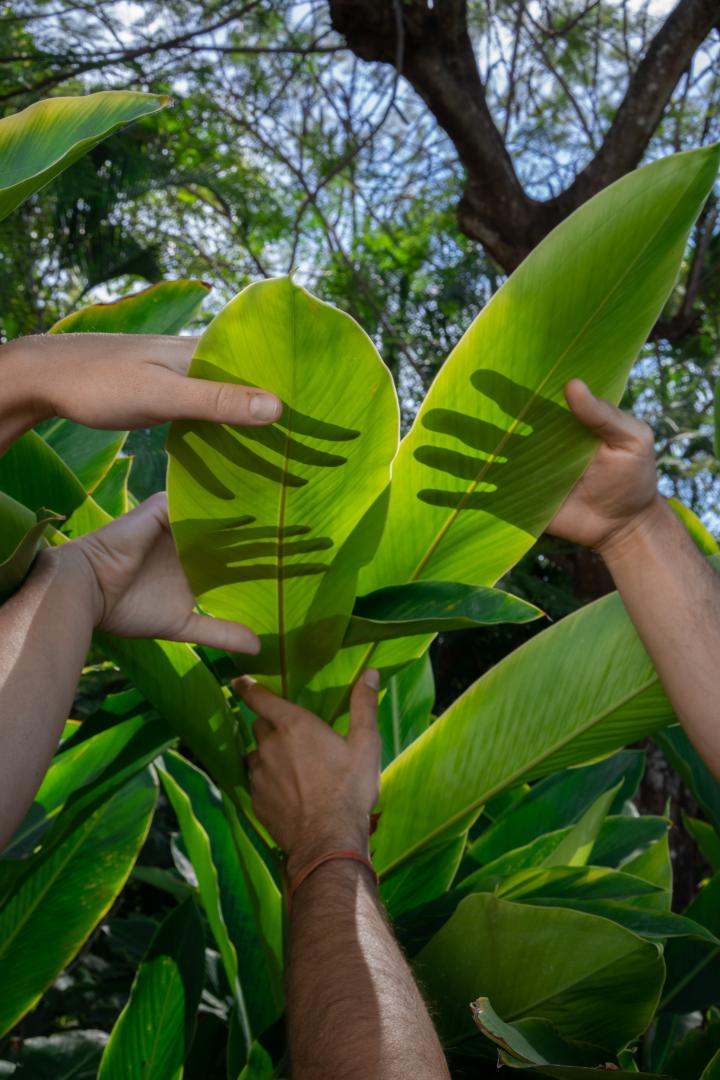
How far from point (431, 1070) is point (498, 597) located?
0.32 meters

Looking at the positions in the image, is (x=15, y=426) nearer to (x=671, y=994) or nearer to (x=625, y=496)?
(x=625, y=496)

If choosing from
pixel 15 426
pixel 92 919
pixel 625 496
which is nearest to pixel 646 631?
pixel 625 496

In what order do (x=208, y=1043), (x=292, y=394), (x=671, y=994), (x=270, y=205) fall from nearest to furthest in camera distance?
1. (x=292, y=394)
2. (x=671, y=994)
3. (x=208, y=1043)
4. (x=270, y=205)

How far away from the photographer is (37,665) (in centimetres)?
63

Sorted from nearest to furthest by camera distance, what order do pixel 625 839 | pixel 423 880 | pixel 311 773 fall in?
1. pixel 311 773
2. pixel 423 880
3. pixel 625 839

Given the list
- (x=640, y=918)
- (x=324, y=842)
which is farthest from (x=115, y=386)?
(x=640, y=918)

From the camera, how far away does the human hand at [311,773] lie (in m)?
0.81

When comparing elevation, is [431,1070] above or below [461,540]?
below

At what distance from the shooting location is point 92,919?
113 cm

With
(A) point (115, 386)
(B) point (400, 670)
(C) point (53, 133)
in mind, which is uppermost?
(C) point (53, 133)

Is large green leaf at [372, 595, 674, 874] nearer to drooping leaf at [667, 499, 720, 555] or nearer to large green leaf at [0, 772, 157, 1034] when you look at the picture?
drooping leaf at [667, 499, 720, 555]

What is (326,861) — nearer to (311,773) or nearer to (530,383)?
(311,773)

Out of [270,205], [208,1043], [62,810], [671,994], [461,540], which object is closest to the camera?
[461,540]

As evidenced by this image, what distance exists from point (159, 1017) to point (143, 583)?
53 cm
